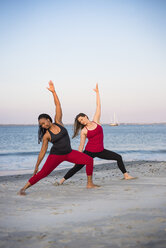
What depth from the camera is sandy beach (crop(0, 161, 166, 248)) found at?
3.08 meters

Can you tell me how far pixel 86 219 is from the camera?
3.91 metres

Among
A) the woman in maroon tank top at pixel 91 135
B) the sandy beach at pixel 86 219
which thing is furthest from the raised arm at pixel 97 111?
the sandy beach at pixel 86 219

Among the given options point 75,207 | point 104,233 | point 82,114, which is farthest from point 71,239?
point 82,114

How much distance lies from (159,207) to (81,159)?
7.30 feet

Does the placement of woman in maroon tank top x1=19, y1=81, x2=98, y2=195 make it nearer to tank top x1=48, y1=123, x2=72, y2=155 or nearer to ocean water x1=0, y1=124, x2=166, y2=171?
tank top x1=48, y1=123, x2=72, y2=155

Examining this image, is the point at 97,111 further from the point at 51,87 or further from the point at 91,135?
the point at 51,87

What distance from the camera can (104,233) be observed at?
3301 millimetres

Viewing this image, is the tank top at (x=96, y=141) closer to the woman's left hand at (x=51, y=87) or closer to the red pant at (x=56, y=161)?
the red pant at (x=56, y=161)

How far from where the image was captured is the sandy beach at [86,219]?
3078 mm

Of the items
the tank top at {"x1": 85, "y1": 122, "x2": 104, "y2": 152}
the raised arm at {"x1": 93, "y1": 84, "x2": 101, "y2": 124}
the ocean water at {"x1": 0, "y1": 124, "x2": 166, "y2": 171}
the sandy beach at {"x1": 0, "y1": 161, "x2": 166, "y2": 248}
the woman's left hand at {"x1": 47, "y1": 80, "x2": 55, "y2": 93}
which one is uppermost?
the woman's left hand at {"x1": 47, "y1": 80, "x2": 55, "y2": 93}

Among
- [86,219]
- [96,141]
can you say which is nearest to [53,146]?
[96,141]

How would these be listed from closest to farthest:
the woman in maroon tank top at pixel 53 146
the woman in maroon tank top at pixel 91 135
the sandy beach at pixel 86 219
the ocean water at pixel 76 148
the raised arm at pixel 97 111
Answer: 1. the sandy beach at pixel 86 219
2. the woman in maroon tank top at pixel 53 146
3. the woman in maroon tank top at pixel 91 135
4. the raised arm at pixel 97 111
5. the ocean water at pixel 76 148

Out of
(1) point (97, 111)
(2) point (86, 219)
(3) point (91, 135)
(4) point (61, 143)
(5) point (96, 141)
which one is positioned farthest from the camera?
(1) point (97, 111)

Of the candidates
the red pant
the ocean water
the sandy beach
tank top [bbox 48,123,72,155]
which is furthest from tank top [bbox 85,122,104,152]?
the ocean water
